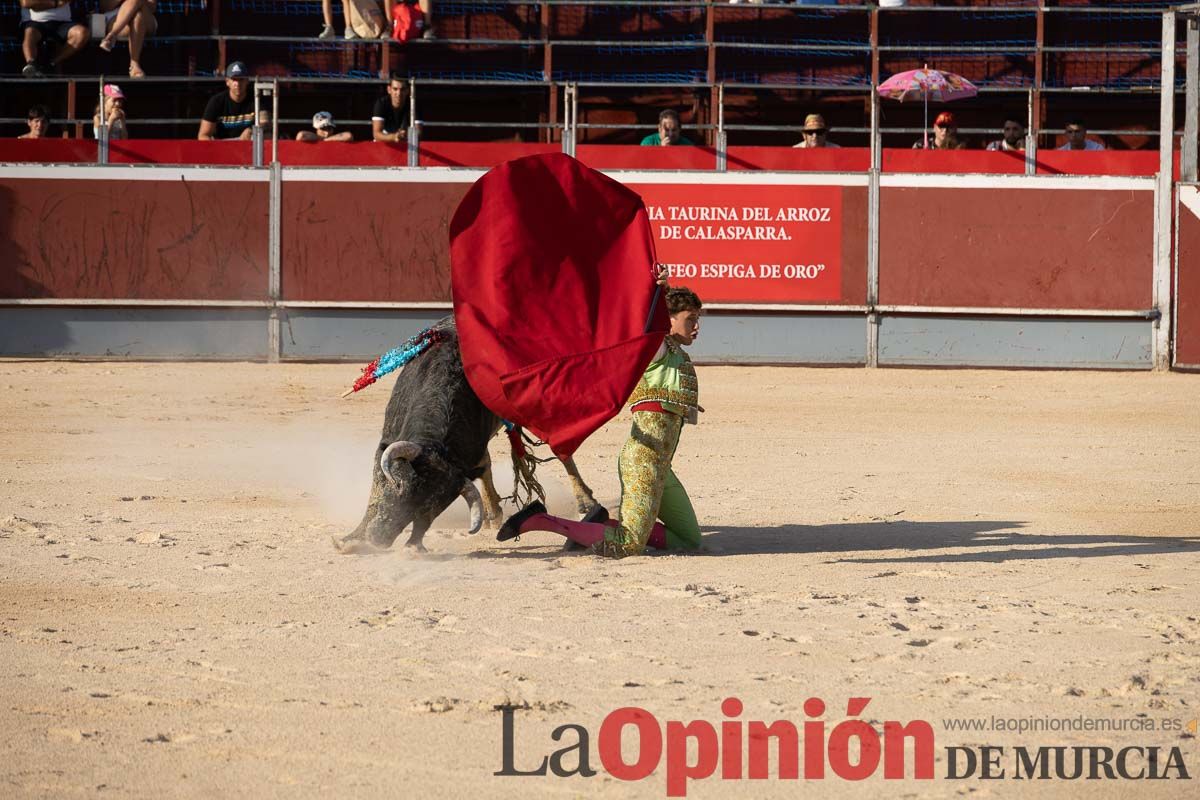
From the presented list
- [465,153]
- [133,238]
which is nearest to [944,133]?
[465,153]

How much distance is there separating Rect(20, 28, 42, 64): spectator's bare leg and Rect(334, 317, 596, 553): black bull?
413 inches

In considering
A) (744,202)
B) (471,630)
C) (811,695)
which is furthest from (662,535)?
(744,202)

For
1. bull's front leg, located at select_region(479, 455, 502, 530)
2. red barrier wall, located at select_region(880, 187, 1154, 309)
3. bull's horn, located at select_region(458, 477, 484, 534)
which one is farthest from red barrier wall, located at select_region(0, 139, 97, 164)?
bull's horn, located at select_region(458, 477, 484, 534)

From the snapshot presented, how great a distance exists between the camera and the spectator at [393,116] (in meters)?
14.2

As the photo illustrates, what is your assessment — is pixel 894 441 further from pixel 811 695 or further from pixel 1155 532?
pixel 811 695

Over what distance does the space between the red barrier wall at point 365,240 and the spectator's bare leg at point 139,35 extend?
293 cm

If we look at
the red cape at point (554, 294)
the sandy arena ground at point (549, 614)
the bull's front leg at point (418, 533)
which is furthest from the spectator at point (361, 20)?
the bull's front leg at point (418, 533)

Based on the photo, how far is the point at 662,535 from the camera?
20.8 feet

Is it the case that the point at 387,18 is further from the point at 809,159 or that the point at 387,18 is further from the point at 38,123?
the point at 809,159

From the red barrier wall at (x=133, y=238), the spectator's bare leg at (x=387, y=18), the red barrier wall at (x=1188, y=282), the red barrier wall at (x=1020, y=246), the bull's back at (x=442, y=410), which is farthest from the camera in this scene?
the spectator's bare leg at (x=387, y=18)

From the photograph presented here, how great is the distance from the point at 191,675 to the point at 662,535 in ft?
7.65

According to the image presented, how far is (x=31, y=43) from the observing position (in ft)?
51.0

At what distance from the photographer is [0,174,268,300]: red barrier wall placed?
1390 cm

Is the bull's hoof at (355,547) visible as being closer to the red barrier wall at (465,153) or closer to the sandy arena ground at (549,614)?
the sandy arena ground at (549,614)
